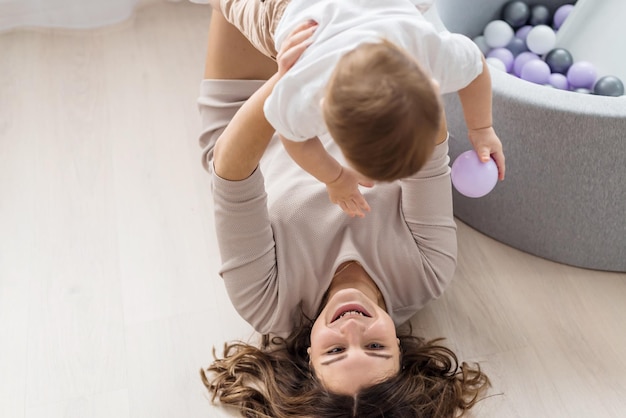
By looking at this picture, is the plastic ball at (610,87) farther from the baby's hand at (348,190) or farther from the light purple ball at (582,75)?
the baby's hand at (348,190)

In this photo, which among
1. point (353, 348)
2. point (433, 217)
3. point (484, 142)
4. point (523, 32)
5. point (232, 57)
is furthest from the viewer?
point (523, 32)

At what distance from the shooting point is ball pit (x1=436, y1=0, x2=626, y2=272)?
128 cm

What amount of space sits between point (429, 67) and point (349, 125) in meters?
0.26

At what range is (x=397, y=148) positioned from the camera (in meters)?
0.74

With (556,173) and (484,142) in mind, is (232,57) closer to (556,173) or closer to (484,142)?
(484,142)

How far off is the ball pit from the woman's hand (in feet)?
1.68

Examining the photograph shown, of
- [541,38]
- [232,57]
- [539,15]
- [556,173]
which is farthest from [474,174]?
[539,15]

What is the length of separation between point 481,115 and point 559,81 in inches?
22.5

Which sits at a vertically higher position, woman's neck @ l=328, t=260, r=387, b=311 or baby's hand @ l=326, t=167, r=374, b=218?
baby's hand @ l=326, t=167, r=374, b=218

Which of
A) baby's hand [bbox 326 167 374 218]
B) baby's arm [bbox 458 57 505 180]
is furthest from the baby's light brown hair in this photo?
baby's arm [bbox 458 57 505 180]

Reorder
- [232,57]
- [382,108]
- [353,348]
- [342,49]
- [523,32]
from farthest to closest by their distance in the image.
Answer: [523,32] < [232,57] < [353,348] < [342,49] < [382,108]

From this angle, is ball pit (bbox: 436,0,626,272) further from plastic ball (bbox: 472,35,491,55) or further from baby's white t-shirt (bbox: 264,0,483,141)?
baby's white t-shirt (bbox: 264,0,483,141)

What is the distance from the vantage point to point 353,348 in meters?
1.09

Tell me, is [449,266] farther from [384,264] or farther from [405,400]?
[405,400]
